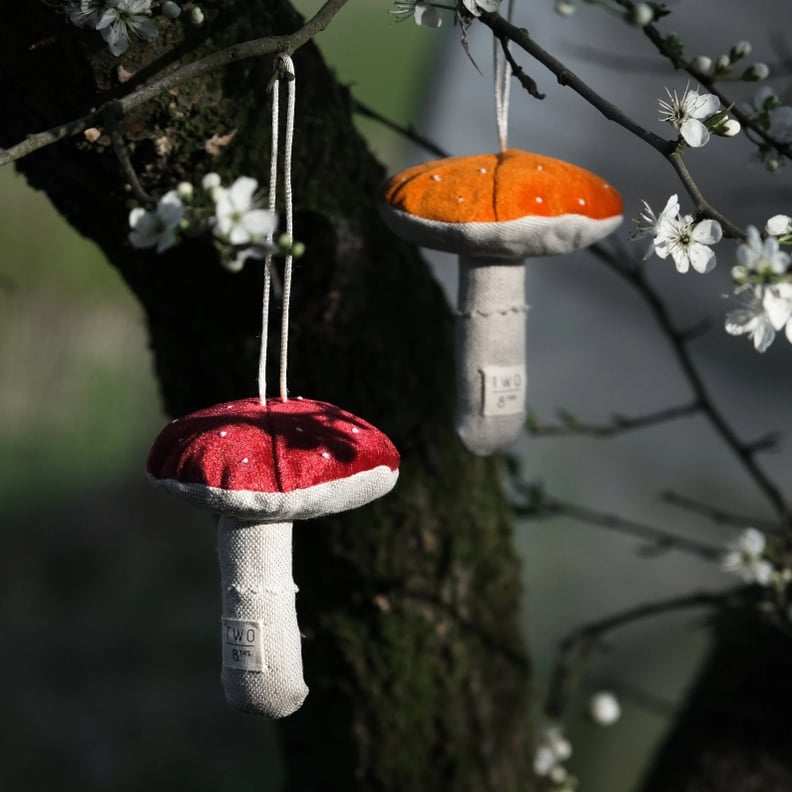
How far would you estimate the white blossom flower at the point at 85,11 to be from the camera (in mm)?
776

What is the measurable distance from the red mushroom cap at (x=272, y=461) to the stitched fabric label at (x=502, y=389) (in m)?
0.19

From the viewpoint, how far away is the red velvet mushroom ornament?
0.70 m

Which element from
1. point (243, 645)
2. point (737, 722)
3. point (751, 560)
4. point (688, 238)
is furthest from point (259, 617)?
point (737, 722)

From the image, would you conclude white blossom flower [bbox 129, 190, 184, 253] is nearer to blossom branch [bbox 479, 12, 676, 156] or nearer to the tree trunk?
blossom branch [bbox 479, 12, 676, 156]

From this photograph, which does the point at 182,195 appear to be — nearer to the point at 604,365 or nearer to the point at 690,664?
the point at 690,664

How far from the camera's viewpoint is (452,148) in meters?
4.07

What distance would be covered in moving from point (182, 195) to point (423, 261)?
656 millimetres

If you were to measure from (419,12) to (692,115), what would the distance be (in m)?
0.21

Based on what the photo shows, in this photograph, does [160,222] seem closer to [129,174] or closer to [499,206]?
[129,174]

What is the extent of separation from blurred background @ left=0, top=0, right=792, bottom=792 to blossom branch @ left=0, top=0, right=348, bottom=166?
7.15 feet

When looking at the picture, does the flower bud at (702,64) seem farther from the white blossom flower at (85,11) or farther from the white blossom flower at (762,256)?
the white blossom flower at (85,11)

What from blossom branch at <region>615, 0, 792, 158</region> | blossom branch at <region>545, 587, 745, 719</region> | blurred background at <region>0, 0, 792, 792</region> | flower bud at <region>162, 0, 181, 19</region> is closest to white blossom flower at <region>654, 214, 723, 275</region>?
blossom branch at <region>615, 0, 792, 158</region>

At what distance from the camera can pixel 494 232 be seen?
2.75ft

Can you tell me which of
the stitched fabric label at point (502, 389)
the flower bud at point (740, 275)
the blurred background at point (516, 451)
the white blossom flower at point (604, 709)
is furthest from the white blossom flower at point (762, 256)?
the blurred background at point (516, 451)
